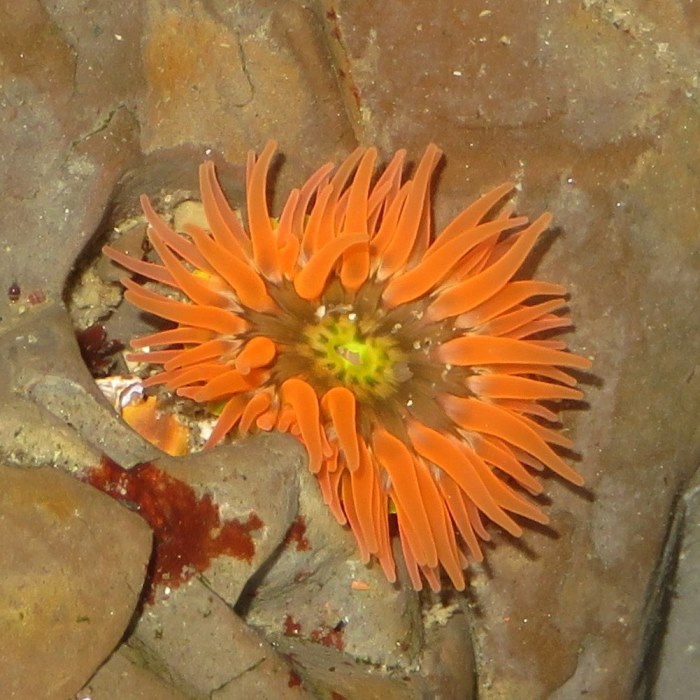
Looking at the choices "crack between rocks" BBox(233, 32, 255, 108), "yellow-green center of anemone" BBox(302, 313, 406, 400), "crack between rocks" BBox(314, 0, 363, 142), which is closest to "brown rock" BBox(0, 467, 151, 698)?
"yellow-green center of anemone" BBox(302, 313, 406, 400)

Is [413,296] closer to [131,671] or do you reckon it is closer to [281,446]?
[281,446]

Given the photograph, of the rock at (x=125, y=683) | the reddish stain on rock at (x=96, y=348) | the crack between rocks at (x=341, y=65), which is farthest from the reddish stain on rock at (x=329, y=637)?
the crack between rocks at (x=341, y=65)

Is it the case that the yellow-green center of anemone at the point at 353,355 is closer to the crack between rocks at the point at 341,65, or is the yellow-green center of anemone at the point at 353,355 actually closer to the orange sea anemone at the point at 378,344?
the orange sea anemone at the point at 378,344

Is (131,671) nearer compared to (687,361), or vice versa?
(131,671)

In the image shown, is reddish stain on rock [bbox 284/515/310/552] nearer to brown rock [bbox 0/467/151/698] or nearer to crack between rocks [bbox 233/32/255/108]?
brown rock [bbox 0/467/151/698]

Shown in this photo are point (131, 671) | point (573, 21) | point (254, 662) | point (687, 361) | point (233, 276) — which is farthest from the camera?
point (687, 361)

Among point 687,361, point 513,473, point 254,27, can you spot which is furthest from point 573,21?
point 513,473

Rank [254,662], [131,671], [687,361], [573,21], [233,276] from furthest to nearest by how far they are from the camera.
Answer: [687,361] → [573,21] → [233,276] → [254,662] → [131,671]

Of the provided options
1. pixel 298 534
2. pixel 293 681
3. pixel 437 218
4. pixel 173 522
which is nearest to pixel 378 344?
pixel 437 218
